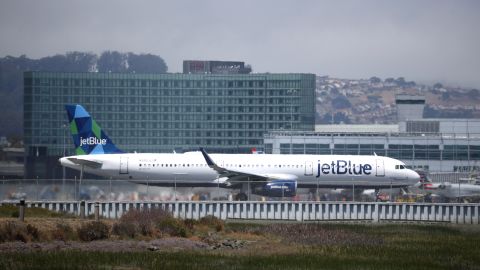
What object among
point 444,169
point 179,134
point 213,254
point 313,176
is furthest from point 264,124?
point 213,254

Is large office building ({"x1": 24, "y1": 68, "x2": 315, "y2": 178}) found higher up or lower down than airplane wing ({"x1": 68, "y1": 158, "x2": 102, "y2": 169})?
higher up

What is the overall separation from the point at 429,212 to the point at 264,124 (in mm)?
96173

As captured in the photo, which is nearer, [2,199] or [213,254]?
[213,254]

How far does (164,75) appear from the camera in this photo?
158250 mm

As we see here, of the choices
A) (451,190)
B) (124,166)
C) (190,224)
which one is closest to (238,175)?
(124,166)

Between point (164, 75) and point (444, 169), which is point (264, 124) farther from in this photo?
point (444, 169)

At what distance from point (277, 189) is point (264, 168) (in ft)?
22.8

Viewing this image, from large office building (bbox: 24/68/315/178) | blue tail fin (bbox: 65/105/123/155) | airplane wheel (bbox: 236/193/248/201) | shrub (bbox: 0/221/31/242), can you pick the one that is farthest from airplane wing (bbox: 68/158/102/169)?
large office building (bbox: 24/68/315/178)

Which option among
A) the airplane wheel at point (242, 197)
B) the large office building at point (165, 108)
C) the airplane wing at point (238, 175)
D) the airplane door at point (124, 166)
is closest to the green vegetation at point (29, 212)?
the airplane wheel at point (242, 197)

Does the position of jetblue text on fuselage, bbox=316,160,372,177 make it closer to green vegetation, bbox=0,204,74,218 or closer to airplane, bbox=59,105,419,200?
airplane, bbox=59,105,419,200

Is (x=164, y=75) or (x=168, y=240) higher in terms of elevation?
(x=164, y=75)

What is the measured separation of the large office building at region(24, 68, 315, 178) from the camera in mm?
153750

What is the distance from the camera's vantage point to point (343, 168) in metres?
80.8

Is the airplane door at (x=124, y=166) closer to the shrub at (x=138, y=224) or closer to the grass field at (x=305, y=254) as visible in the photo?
the shrub at (x=138, y=224)
